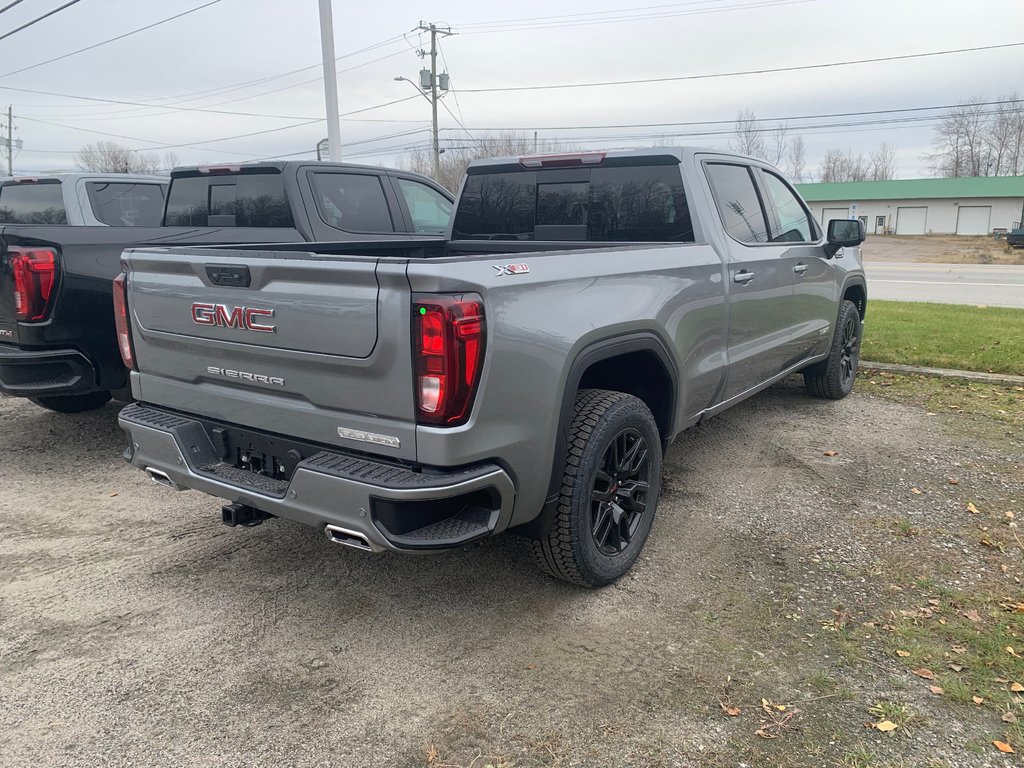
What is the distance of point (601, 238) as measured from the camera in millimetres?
4527

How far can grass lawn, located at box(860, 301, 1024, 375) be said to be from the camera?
7.94 meters

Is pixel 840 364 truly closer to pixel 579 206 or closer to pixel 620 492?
pixel 579 206

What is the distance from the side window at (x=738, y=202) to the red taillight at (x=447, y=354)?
2412 mm

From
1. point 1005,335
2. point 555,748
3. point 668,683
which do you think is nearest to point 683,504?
point 668,683

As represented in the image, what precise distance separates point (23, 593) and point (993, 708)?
3984 mm

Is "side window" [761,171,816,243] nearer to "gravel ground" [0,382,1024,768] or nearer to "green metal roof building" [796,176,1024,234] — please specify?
"gravel ground" [0,382,1024,768]

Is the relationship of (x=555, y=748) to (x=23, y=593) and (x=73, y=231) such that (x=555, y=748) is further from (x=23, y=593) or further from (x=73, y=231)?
(x=73, y=231)

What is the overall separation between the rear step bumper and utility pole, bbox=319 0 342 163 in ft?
36.0

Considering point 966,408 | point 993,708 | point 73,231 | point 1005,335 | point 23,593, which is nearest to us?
point 993,708

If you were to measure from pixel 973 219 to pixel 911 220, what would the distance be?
4333 mm

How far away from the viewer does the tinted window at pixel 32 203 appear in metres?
7.69

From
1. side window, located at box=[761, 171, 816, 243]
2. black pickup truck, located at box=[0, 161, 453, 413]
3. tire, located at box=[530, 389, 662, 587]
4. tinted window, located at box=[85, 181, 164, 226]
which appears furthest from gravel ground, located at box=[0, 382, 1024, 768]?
tinted window, located at box=[85, 181, 164, 226]

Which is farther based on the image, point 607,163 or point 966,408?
point 966,408

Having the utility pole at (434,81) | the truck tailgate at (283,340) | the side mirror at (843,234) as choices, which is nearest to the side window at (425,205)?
the side mirror at (843,234)
